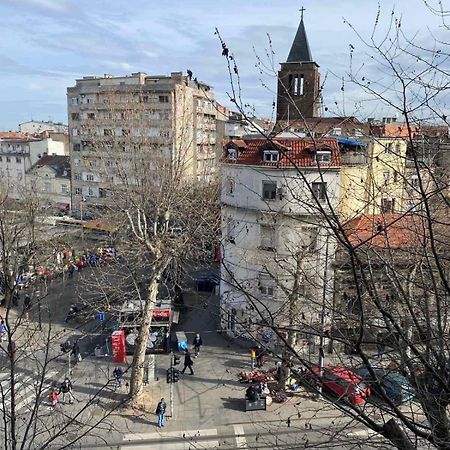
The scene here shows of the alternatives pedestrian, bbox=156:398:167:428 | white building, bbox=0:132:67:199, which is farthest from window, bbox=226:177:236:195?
white building, bbox=0:132:67:199

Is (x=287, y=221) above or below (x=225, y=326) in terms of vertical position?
above

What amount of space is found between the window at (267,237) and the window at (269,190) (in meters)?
1.33

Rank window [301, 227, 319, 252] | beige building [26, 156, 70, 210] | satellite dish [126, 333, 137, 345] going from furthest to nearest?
beige building [26, 156, 70, 210] < satellite dish [126, 333, 137, 345] < window [301, 227, 319, 252]

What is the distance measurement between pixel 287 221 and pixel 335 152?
11.4 ft

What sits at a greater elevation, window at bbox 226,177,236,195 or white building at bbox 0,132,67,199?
white building at bbox 0,132,67,199

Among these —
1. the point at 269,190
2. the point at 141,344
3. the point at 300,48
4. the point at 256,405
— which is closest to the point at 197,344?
the point at 256,405

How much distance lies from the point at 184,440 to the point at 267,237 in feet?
29.5

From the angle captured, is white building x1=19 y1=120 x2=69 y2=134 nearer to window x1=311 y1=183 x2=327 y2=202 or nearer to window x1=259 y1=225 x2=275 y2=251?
window x1=259 y1=225 x2=275 y2=251

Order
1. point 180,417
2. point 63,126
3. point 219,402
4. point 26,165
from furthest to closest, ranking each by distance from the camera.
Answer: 1. point 63,126
2. point 26,165
3. point 219,402
4. point 180,417

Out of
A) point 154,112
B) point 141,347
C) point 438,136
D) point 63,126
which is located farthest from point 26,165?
point 438,136

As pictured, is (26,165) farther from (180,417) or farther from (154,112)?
(180,417)

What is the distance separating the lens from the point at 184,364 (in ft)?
62.7

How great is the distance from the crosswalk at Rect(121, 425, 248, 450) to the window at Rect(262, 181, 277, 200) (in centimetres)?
910

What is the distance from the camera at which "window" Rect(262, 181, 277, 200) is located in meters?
19.1
